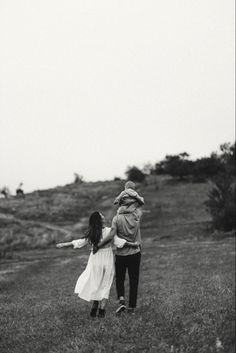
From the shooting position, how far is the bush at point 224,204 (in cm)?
5438

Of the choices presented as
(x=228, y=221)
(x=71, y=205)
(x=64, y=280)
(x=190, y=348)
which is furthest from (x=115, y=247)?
(x=71, y=205)

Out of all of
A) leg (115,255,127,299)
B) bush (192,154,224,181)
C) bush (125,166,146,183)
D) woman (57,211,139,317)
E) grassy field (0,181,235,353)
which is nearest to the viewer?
grassy field (0,181,235,353)

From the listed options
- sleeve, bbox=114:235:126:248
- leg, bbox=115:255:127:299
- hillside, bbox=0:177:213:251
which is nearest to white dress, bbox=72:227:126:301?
sleeve, bbox=114:235:126:248

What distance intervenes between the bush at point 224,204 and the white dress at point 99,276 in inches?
1732

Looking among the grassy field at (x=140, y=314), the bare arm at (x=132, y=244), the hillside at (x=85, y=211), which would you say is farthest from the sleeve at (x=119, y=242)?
the hillside at (x=85, y=211)

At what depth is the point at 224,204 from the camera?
2170 inches

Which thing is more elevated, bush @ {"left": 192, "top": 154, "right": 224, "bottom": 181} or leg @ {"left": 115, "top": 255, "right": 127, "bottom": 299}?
bush @ {"left": 192, "top": 154, "right": 224, "bottom": 181}

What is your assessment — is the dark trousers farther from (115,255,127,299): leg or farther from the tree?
the tree

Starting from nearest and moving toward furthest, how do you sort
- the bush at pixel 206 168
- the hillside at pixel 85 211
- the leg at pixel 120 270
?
the leg at pixel 120 270 → the hillside at pixel 85 211 → the bush at pixel 206 168

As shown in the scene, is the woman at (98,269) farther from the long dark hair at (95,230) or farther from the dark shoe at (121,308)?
the dark shoe at (121,308)

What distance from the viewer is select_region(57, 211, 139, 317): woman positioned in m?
11.4

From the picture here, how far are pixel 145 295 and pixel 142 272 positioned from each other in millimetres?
9289

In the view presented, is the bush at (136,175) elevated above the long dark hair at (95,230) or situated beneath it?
elevated above

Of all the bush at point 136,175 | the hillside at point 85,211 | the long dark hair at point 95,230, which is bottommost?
the hillside at point 85,211
